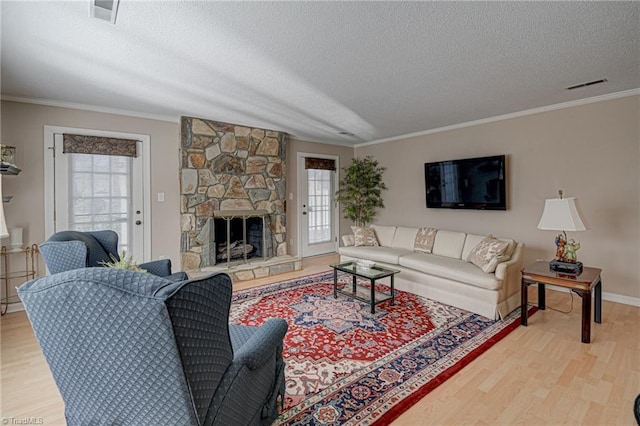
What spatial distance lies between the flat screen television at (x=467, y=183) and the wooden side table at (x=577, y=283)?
148 cm

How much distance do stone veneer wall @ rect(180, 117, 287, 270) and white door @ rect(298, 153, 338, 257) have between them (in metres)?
0.62

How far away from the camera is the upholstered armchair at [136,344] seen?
3.00 ft

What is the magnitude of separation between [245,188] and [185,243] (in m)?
1.24

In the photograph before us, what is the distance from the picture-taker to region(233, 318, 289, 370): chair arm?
4.09 ft

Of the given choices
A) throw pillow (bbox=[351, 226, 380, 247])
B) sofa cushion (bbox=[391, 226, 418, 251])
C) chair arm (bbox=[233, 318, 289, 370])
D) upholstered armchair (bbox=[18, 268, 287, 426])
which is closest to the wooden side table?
sofa cushion (bbox=[391, 226, 418, 251])

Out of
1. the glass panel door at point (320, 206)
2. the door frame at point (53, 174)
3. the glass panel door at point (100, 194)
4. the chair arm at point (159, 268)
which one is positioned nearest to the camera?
the chair arm at point (159, 268)

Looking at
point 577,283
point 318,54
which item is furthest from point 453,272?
point 318,54

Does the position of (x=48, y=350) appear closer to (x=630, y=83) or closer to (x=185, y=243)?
(x=185, y=243)

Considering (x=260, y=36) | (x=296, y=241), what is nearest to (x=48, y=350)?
(x=260, y=36)

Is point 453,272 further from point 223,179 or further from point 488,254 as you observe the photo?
point 223,179

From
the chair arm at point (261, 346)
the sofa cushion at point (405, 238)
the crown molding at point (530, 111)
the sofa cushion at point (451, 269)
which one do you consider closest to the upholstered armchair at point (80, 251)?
the chair arm at point (261, 346)

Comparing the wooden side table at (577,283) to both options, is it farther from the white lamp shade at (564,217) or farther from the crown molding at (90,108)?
the crown molding at (90,108)

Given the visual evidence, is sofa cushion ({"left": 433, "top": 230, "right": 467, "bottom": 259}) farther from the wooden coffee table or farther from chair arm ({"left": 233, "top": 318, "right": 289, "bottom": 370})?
chair arm ({"left": 233, "top": 318, "right": 289, "bottom": 370})

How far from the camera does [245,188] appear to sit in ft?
16.3
